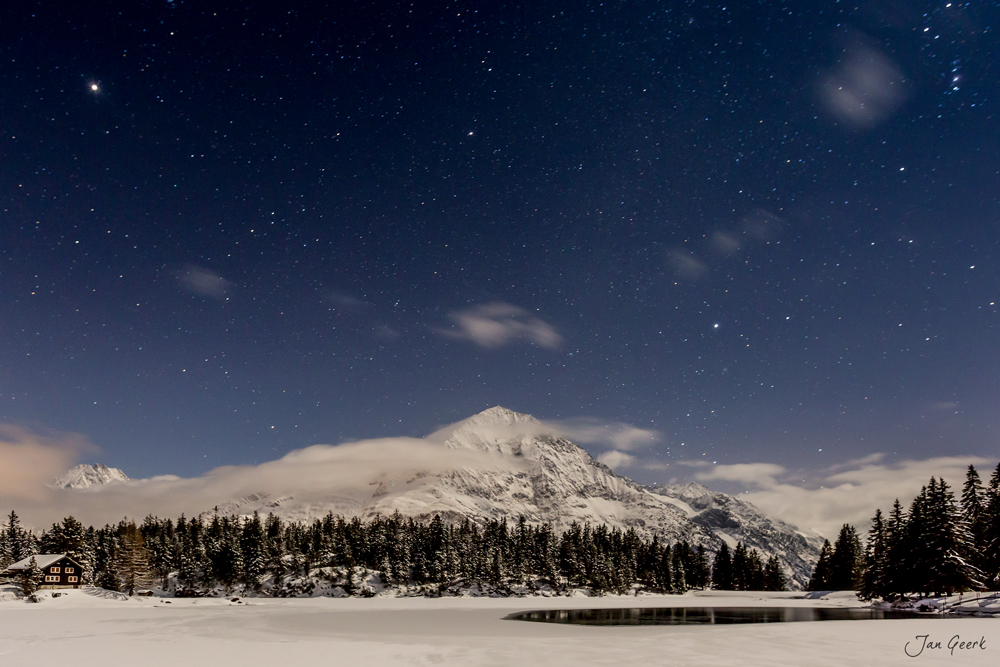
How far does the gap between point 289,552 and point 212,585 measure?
24.7 meters

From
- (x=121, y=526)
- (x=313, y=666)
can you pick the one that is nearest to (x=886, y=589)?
(x=313, y=666)

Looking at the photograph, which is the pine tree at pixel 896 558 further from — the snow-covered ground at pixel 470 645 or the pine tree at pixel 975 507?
the snow-covered ground at pixel 470 645

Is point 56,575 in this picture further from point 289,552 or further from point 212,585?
point 289,552

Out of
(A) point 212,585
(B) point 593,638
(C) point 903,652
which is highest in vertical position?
(C) point 903,652

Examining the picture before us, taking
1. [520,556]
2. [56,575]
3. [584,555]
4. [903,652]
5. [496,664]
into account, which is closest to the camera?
[496,664]

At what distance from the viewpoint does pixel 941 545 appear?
2766 inches

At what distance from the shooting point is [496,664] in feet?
82.3

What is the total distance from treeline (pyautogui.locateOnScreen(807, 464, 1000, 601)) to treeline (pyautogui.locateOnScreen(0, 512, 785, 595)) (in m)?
72.3
